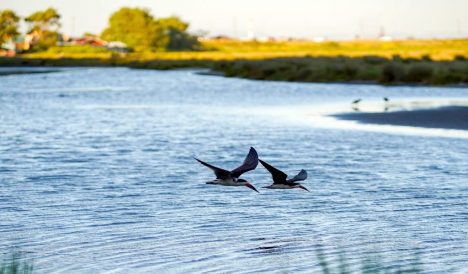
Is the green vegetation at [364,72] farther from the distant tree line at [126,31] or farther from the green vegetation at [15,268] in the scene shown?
the distant tree line at [126,31]

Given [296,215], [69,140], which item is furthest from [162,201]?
[69,140]

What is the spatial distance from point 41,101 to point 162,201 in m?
35.0

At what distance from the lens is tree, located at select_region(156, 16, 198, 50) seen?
588 feet

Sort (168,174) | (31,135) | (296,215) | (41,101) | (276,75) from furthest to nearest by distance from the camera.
Answer: (276,75) → (41,101) → (31,135) → (168,174) → (296,215)

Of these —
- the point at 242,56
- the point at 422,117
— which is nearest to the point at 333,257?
the point at 422,117

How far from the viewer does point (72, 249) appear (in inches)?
445

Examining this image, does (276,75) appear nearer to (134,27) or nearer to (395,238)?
(395,238)

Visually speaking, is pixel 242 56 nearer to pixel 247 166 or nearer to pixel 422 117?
pixel 422 117

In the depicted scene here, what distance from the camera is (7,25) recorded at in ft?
558

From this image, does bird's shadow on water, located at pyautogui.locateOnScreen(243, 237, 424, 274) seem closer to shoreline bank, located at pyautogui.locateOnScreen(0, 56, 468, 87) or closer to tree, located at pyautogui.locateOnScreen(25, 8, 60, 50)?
shoreline bank, located at pyautogui.locateOnScreen(0, 56, 468, 87)

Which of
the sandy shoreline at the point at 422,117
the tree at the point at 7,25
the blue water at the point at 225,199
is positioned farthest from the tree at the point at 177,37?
the blue water at the point at 225,199

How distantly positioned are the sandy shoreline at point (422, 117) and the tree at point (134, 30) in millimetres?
137280

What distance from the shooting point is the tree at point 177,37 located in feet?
588

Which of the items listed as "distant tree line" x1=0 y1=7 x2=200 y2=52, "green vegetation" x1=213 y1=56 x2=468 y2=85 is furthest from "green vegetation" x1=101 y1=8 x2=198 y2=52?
"green vegetation" x1=213 y1=56 x2=468 y2=85
